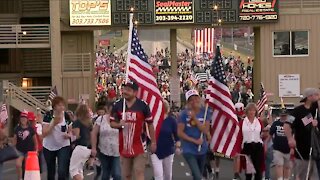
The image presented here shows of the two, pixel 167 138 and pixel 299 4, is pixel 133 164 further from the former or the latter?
pixel 299 4

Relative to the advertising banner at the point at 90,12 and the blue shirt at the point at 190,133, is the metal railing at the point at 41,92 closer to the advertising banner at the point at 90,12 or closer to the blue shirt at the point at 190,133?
the advertising banner at the point at 90,12

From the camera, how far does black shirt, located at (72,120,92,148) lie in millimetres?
14047

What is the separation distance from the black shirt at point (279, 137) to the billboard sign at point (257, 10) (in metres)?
24.2

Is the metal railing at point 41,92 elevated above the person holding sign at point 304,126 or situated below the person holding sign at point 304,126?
below

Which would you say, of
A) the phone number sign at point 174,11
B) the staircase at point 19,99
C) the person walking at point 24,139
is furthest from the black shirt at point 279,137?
the phone number sign at point 174,11

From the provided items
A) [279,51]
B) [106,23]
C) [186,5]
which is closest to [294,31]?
[279,51]

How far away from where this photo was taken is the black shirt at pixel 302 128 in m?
13.4

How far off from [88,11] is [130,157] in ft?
93.0

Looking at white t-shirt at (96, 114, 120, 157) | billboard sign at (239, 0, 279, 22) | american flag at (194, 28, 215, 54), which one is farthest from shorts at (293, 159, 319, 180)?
american flag at (194, 28, 215, 54)

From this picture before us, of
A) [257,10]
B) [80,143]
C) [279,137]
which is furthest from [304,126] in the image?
[257,10]

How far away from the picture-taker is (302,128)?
1348 centimetres

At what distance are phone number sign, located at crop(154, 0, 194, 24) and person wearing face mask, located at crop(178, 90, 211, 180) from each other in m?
26.9

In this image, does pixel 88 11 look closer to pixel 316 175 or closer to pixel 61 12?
pixel 61 12

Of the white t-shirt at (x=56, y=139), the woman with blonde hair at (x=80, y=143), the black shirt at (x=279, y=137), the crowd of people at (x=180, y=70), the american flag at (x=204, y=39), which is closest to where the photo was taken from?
the woman with blonde hair at (x=80, y=143)
